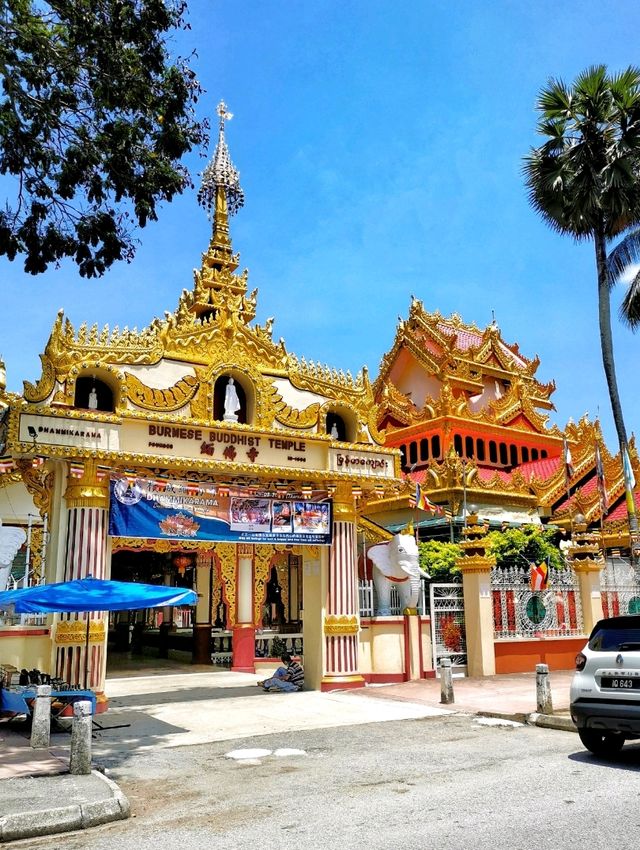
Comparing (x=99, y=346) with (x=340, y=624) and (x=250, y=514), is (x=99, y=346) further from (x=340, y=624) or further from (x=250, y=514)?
(x=340, y=624)

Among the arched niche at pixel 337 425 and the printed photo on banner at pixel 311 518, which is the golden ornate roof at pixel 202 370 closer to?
the arched niche at pixel 337 425

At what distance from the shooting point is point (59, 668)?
1306cm

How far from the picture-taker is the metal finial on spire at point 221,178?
21891mm

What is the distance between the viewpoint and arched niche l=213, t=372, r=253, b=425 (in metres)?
16.0

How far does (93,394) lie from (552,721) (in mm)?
9535

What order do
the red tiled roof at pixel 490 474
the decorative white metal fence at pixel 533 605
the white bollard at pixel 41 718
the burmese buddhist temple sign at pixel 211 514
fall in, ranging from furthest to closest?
the red tiled roof at pixel 490 474, the decorative white metal fence at pixel 533 605, the burmese buddhist temple sign at pixel 211 514, the white bollard at pixel 41 718

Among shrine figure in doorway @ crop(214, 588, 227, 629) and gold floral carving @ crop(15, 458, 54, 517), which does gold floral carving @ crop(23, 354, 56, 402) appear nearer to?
gold floral carving @ crop(15, 458, 54, 517)

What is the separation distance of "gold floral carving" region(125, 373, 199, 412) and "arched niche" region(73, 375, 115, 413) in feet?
1.99

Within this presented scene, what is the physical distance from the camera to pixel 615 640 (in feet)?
29.2

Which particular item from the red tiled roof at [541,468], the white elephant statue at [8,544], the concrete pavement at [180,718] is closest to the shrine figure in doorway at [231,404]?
the white elephant statue at [8,544]

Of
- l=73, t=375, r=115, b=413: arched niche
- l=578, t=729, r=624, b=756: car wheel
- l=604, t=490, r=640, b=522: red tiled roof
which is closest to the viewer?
l=578, t=729, r=624, b=756: car wheel

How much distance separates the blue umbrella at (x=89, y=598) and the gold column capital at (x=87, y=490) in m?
2.27

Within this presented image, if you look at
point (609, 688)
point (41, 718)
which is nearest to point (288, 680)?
point (41, 718)

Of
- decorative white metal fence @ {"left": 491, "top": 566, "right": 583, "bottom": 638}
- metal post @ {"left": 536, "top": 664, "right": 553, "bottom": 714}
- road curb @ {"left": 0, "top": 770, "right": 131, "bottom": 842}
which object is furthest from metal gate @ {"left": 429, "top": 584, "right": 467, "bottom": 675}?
road curb @ {"left": 0, "top": 770, "right": 131, "bottom": 842}
